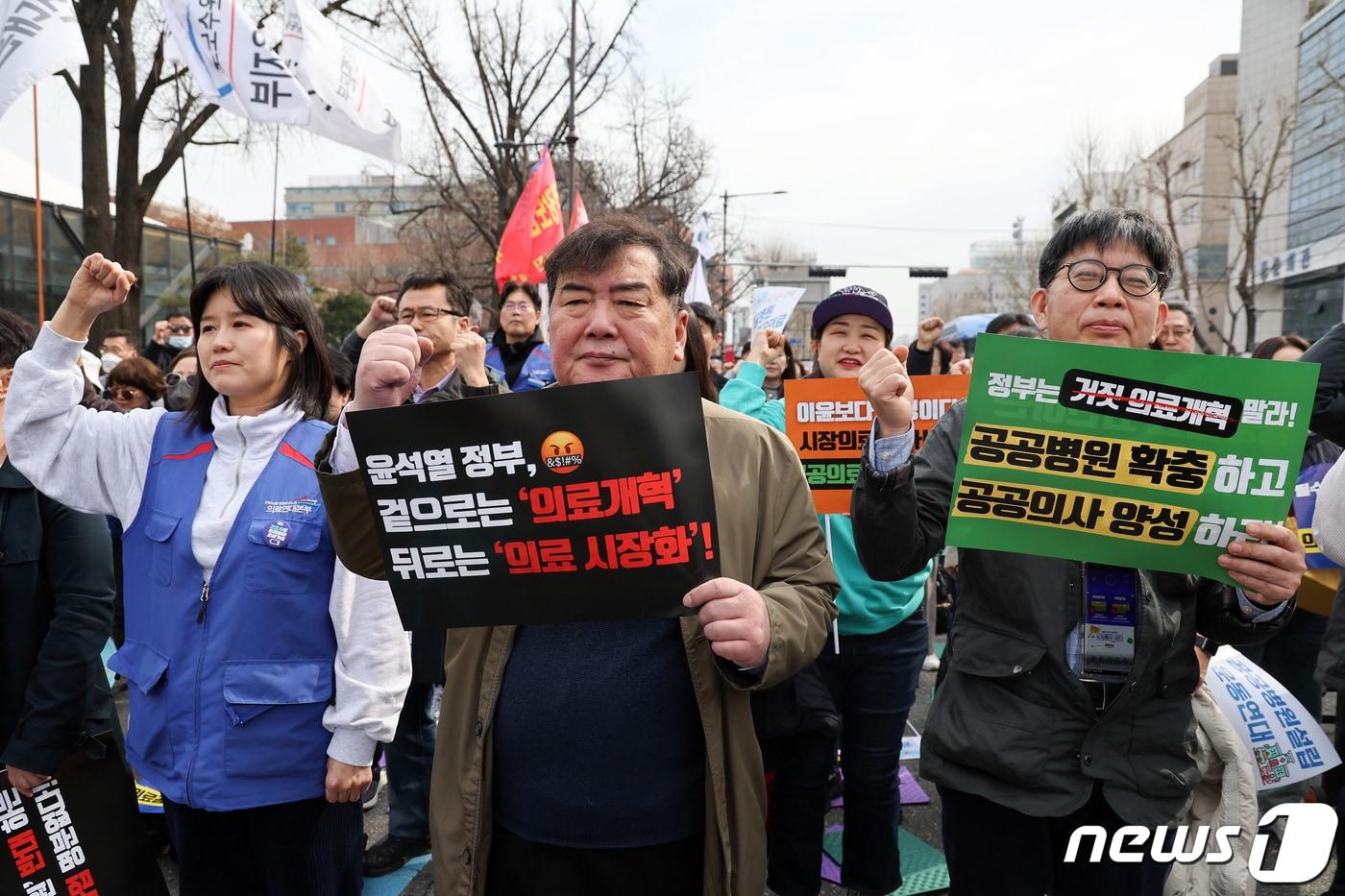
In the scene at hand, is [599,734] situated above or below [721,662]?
below

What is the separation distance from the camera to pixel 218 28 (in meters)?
5.51

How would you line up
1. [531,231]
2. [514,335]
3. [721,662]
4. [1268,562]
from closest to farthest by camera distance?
[721,662] → [1268,562] → [514,335] → [531,231]

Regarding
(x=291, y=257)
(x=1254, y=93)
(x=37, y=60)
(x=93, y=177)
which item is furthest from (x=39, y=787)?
(x=291, y=257)

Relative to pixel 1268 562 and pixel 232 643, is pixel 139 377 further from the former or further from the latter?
pixel 1268 562

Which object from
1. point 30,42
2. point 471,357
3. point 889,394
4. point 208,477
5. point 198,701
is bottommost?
point 198,701

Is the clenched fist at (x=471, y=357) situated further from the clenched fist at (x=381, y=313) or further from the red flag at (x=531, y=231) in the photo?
the red flag at (x=531, y=231)

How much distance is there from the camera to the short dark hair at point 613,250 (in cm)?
194

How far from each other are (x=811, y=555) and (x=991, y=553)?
1.57 ft

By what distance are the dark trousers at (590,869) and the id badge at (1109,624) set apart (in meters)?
0.97

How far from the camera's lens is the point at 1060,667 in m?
2.06

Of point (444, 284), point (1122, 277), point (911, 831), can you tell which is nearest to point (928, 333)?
point (911, 831)

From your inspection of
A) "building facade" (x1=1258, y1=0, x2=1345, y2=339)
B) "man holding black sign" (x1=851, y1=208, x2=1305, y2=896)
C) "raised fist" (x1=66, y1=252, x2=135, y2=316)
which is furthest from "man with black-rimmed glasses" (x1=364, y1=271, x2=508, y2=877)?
"building facade" (x1=1258, y1=0, x2=1345, y2=339)

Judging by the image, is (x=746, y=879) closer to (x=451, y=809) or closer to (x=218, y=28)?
(x=451, y=809)

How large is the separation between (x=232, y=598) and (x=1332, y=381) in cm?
357
